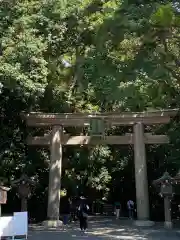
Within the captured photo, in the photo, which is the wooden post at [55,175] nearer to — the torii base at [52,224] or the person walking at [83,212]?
the torii base at [52,224]

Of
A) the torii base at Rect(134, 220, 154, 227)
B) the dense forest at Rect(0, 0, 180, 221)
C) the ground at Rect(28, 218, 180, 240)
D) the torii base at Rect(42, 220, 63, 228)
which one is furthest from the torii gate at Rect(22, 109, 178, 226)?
the ground at Rect(28, 218, 180, 240)

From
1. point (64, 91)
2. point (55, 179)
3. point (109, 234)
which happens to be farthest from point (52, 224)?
point (64, 91)

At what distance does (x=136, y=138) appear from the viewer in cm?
1825

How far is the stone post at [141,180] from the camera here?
17.3 metres

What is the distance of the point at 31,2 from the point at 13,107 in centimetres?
462

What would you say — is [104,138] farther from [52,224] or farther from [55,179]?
[52,224]

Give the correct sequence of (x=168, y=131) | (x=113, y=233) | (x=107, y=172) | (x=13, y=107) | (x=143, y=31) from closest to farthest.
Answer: (x=143, y=31), (x=113, y=233), (x=13, y=107), (x=168, y=131), (x=107, y=172)

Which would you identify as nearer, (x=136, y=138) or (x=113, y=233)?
(x=113, y=233)

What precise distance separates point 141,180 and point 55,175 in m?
3.86

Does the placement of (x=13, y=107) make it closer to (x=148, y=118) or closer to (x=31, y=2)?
(x=31, y=2)

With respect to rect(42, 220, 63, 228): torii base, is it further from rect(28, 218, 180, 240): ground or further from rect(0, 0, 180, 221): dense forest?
rect(0, 0, 180, 221): dense forest

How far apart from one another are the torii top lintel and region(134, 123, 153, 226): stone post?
421 mm

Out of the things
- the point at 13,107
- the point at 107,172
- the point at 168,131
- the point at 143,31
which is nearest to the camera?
the point at 143,31

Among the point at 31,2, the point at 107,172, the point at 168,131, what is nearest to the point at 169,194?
the point at 168,131
